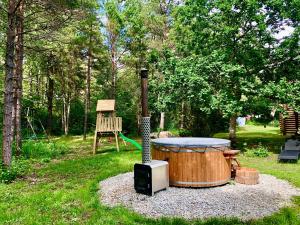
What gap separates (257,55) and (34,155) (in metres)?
10.1

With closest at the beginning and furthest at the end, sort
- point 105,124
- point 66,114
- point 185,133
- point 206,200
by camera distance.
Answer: point 206,200
point 105,124
point 185,133
point 66,114

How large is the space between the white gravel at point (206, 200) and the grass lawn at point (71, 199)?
0.87 feet

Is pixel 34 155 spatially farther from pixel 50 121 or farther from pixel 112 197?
pixel 50 121

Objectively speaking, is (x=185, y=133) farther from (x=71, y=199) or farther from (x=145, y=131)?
(x=71, y=199)

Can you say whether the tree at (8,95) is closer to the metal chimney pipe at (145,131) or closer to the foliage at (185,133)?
the metal chimney pipe at (145,131)

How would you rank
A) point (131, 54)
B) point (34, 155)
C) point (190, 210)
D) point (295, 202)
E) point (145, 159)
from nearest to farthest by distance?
point (190, 210) < point (295, 202) < point (145, 159) < point (34, 155) < point (131, 54)

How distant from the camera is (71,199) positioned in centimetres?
643

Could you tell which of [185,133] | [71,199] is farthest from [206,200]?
[185,133]

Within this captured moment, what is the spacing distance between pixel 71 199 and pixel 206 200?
110 inches

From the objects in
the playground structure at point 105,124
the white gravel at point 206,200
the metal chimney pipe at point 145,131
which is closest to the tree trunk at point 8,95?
the white gravel at point 206,200

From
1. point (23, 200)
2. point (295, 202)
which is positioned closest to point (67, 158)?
point (23, 200)

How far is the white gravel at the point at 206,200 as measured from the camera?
5.54 metres

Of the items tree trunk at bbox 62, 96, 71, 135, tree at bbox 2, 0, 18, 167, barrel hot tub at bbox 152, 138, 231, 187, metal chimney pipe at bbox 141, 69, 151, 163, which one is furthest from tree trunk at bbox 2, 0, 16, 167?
tree trunk at bbox 62, 96, 71, 135

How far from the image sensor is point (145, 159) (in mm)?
6660
